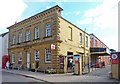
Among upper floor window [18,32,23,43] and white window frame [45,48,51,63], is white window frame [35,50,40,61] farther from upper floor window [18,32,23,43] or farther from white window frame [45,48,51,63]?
upper floor window [18,32,23,43]

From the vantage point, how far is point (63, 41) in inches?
1115

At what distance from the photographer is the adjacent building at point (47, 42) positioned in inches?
1072

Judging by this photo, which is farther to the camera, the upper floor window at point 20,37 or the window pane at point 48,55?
the upper floor window at point 20,37

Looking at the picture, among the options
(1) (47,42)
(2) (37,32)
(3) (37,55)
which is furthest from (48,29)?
(3) (37,55)

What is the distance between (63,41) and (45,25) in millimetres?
3360

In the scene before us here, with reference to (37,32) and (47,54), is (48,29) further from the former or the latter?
(47,54)

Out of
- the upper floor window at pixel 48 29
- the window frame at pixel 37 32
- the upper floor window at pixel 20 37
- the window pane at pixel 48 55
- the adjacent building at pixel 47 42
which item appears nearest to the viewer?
the adjacent building at pixel 47 42

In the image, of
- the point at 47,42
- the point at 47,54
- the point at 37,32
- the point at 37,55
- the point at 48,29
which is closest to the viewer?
the point at 47,42

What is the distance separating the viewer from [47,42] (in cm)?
2819

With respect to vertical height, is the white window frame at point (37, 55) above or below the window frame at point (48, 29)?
below

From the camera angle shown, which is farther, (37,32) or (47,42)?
(37,32)

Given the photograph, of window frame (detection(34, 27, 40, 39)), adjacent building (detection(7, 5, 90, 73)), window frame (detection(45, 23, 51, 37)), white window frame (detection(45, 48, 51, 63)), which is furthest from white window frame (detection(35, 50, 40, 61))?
window frame (detection(45, 23, 51, 37))

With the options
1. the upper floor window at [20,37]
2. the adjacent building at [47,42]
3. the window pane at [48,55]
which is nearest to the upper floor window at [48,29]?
the adjacent building at [47,42]

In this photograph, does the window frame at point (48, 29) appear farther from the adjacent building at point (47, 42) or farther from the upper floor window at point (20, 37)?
the upper floor window at point (20, 37)
